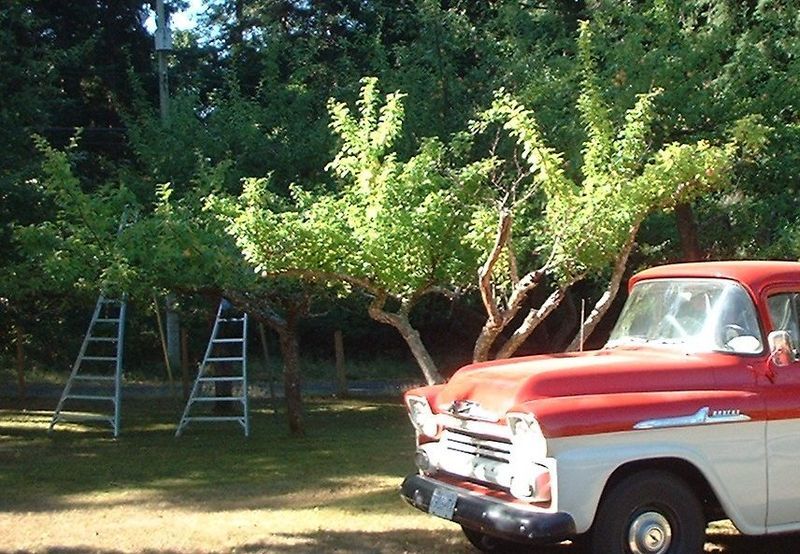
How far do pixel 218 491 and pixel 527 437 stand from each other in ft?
16.0

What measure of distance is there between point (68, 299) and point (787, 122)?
9.91 meters

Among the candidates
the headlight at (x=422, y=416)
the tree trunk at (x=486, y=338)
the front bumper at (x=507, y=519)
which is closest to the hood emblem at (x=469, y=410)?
the headlight at (x=422, y=416)

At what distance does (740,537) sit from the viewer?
8766 mm

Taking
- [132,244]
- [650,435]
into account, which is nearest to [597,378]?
[650,435]

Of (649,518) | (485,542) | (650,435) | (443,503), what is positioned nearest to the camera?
(650,435)

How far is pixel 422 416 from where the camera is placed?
8.04 meters

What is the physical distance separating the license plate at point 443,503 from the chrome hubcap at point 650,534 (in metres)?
1.12

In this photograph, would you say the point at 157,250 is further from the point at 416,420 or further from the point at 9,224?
the point at 416,420

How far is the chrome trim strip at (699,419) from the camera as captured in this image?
22.4 ft

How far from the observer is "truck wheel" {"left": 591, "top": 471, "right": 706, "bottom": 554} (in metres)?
6.79

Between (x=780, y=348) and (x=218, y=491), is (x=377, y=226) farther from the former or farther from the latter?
(x=780, y=348)

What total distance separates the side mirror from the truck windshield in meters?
0.09

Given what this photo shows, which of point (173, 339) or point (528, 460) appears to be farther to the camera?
point (173, 339)

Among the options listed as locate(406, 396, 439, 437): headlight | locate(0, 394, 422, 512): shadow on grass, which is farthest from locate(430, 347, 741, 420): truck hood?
locate(0, 394, 422, 512): shadow on grass
